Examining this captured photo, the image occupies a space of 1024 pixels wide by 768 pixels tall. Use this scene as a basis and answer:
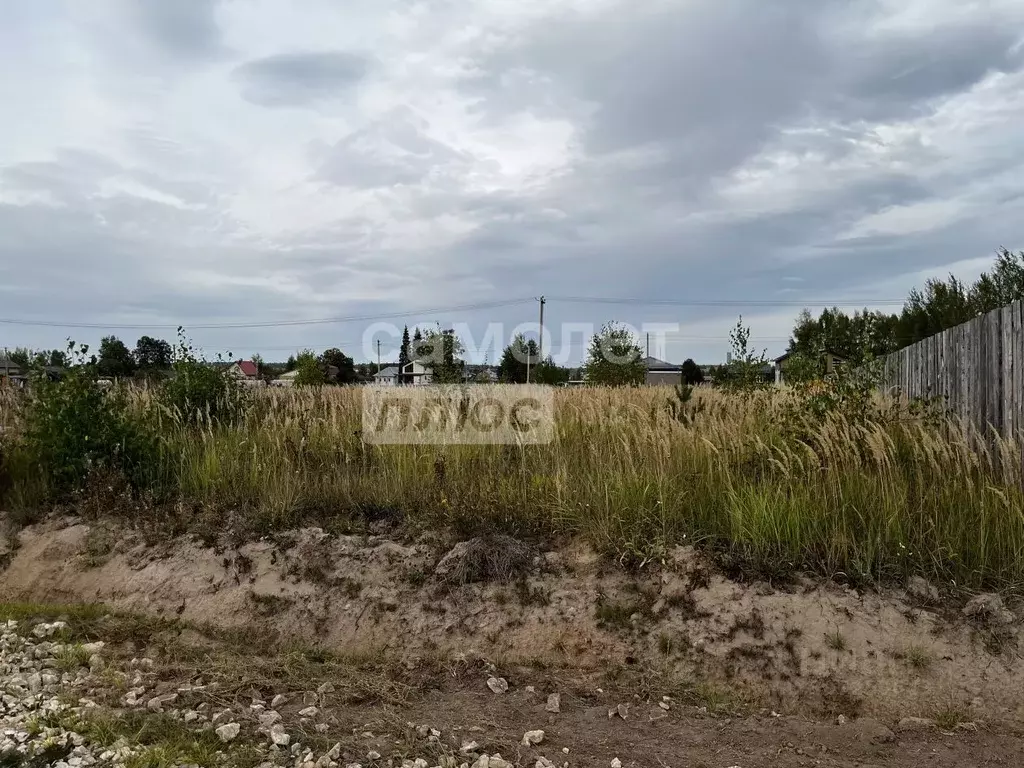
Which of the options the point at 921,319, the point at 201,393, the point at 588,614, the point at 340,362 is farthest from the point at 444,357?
the point at 340,362

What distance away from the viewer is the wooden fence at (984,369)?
4.78 meters

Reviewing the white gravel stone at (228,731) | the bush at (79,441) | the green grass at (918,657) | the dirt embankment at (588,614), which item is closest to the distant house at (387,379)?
the bush at (79,441)

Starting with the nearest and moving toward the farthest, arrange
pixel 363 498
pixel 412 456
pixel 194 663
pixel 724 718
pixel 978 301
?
pixel 724 718 → pixel 194 663 → pixel 363 498 → pixel 412 456 → pixel 978 301

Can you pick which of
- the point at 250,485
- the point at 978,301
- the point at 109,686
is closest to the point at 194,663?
the point at 109,686

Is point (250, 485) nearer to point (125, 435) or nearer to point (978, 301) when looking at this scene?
point (125, 435)

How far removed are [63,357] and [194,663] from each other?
4724 mm

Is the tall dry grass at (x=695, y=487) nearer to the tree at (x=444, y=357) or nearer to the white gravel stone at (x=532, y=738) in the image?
the white gravel stone at (x=532, y=738)

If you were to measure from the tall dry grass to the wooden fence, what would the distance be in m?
0.30

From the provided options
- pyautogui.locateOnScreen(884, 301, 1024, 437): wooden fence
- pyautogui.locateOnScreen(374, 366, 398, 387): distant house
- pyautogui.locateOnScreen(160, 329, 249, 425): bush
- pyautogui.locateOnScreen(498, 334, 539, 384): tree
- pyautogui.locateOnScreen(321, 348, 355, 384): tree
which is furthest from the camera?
pyautogui.locateOnScreen(321, 348, 355, 384): tree

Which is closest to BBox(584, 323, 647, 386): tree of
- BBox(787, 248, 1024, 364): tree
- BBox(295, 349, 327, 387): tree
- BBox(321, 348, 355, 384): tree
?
BBox(787, 248, 1024, 364): tree

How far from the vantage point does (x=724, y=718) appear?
3.23 meters

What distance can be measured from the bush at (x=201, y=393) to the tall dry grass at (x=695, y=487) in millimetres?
946

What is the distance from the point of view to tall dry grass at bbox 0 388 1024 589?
3973 millimetres

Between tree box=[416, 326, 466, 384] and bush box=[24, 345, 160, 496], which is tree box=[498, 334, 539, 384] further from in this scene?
bush box=[24, 345, 160, 496]
